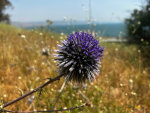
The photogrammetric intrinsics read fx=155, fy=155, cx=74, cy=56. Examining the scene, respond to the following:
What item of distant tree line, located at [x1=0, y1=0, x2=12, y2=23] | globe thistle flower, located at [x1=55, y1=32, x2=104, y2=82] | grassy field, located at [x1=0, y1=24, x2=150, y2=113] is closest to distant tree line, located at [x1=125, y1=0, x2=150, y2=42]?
grassy field, located at [x1=0, y1=24, x2=150, y2=113]

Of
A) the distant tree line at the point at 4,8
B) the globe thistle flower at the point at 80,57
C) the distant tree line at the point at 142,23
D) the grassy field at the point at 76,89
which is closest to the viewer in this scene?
the globe thistle flower at the point at 80,57

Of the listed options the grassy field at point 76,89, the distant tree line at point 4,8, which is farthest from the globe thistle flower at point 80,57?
the distant tree line at point 4,8

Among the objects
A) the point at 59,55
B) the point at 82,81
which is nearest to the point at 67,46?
the point at 59,55

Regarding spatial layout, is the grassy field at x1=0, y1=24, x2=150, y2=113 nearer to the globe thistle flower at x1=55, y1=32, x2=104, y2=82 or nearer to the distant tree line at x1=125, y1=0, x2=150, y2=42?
the globe thistle flower at x1=55, y1=32, x2=104, y2=82

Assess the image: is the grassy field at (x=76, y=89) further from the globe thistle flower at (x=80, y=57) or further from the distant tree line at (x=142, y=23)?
the distant tree line at (x=142, y=23)

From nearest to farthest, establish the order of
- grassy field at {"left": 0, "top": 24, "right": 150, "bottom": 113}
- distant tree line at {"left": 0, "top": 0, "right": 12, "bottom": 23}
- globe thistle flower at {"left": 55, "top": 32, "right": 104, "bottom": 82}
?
globe thistle flower at {"left": 55, "top": 32, "right": 104, "bottom": 82} → grassy field at {"left": 0, "top": 24, "right": 150, "bottom": 113} → distant tree line at {"left": 0, "top": 0, "right": 12, "bottom": 23}

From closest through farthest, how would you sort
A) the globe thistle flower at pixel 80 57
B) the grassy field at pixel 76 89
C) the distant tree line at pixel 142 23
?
the globe thistle flower at pixel 80 57 < the grassy field at pixel 76 89 < the distant tree line at pixel 142 23

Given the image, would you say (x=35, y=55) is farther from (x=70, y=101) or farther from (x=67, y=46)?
(x=67, y=46)

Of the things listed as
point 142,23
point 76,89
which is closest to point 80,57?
point 76,89
